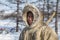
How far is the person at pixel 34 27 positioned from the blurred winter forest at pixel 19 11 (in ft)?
0.15

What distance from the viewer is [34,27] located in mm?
1661

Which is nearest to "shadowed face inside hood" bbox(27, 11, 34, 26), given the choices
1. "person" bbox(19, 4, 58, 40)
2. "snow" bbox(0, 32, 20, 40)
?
"person" bbox(19, 4, 58, 40)

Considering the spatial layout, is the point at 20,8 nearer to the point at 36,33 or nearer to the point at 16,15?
the point at 16,15

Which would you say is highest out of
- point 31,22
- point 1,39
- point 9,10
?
point 9,10

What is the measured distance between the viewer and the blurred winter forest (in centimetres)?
168

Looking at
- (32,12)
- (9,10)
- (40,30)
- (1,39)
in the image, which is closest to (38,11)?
(32,12)

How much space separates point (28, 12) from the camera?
167 cm

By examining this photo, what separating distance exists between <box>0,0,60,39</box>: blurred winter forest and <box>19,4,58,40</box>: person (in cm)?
4

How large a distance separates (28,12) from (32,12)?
1.6 inches

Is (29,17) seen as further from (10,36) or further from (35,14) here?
(10,36)

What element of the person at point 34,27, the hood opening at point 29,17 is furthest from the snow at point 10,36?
the hood opening at point 29,17

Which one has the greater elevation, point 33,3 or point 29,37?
point 33,3

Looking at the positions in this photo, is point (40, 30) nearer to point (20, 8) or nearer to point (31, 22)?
point (31, 22)

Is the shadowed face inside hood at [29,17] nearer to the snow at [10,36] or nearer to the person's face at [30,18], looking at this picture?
the person's face at [30,18]
